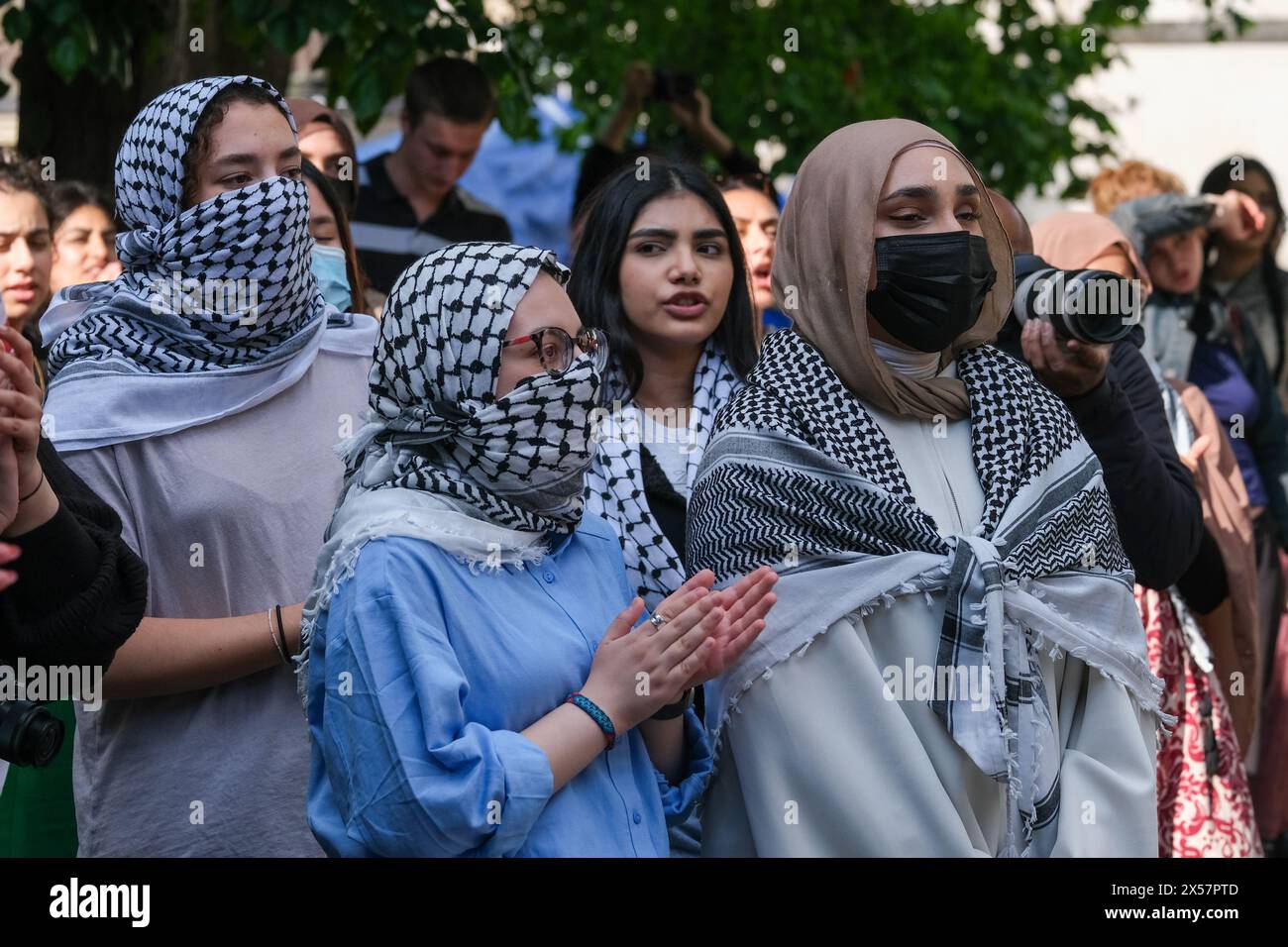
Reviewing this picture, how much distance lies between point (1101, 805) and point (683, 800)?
0.71 metres

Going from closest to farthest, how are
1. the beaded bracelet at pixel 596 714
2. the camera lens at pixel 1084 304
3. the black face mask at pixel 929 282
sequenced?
1. the beaded bracelet at pixel 596 714
2. the black face mask at pixel 929 282
3. the camera lens at pixel 1084 304

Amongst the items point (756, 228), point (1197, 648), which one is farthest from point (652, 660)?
point (756, 228)

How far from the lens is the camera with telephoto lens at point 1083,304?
10.8 feet

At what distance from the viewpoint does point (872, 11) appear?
8.00 m

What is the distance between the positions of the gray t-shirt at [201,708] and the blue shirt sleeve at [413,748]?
Answer: 26.0 inches

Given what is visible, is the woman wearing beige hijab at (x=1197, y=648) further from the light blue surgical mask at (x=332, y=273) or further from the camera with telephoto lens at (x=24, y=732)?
the camera with telephoto lens at (x=24, y=732)

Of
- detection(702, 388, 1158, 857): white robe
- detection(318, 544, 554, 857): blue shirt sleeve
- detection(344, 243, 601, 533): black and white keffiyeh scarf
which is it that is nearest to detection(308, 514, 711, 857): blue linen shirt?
detection(318, 544, 554, 857): blue shirt sleeve

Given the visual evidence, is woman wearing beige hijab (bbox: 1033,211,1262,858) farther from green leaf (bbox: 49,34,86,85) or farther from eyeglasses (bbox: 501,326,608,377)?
green leaf (bbox: 49,34,86,85)

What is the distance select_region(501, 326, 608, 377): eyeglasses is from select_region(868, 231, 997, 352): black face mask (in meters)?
0.62

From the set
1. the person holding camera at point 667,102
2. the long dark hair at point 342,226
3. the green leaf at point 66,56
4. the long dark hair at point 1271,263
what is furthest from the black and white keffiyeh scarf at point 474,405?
the long dark hair at point 1271,263

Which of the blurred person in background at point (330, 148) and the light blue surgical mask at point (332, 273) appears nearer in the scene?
the light blue surgical mask at point (332, 273)

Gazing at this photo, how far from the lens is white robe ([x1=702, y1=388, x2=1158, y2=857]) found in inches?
113

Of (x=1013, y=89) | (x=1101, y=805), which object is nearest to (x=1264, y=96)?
(x=1013, y=89)

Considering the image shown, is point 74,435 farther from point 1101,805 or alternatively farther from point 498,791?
point 1101,805
